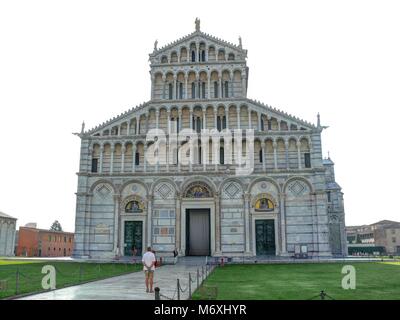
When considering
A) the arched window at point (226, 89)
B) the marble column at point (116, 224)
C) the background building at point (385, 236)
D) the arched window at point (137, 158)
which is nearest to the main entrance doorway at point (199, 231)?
the marble column at point (116, 224)

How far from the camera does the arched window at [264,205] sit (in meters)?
37.1

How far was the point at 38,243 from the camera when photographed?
7081cm

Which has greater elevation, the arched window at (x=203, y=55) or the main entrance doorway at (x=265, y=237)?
the arched window at (x=203, y=55)

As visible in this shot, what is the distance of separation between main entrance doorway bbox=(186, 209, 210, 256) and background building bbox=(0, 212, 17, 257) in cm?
3859

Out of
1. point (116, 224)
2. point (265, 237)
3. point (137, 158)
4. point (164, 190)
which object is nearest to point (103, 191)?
point (116, 224)

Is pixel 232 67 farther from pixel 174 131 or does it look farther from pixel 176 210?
pixel 176 210

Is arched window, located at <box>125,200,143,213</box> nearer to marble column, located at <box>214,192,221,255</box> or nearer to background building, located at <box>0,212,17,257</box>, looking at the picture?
marble column, located at <box>214,192,221,255</box>

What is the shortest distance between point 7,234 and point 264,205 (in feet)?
155

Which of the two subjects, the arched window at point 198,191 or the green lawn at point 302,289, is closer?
the green lawn at point 302,289

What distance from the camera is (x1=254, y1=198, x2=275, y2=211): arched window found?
37.1m

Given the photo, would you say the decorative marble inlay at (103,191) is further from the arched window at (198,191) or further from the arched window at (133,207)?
the arched window at (198,191)

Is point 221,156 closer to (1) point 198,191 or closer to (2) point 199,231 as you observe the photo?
(1) point 198,191

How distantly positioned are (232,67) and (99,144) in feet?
50.7

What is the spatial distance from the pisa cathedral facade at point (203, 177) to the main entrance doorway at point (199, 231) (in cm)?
10
